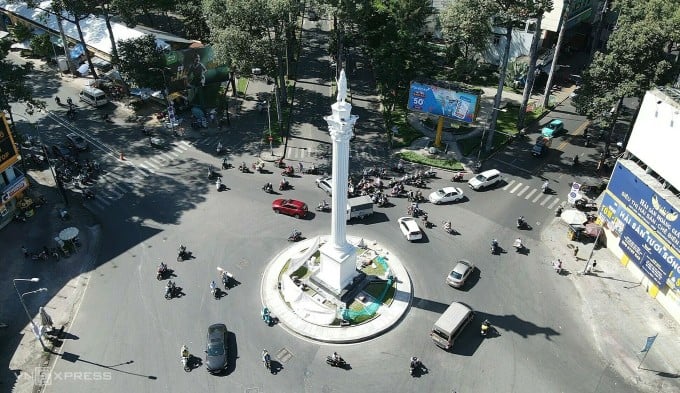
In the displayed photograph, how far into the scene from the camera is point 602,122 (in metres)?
63.2

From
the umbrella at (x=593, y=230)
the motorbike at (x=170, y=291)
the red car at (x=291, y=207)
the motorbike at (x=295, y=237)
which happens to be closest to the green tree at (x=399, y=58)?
the red car at (x=291, y=207)

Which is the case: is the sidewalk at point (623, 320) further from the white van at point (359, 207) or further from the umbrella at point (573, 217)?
the white van at point (359, 207)

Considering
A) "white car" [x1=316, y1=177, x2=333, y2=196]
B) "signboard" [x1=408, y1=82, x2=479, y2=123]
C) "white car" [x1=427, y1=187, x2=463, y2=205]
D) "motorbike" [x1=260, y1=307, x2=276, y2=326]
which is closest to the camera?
"motorbike" [x1=260, y1=307, x2=276, y2=326]

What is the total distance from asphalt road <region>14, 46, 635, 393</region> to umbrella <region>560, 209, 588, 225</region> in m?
2.67

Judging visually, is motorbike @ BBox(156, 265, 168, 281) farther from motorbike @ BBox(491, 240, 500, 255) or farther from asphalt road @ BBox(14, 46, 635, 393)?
motorbike @ BBox(491, 240, 500, 255)

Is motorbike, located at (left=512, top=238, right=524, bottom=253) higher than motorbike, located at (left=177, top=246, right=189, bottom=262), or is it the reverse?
motorbike, located at (left=512, top=238, right=524, bottom=253)

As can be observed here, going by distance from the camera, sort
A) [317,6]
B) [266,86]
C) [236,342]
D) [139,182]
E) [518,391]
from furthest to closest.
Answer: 1. [266,86]
2. [317,6]
3. [139,182]
4. [236,342]
5. [518,391]

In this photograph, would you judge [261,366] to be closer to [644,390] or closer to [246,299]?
[246,299]

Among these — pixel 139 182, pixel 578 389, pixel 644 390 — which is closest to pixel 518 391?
pixel 578 389

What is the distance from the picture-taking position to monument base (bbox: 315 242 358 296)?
4488 centimetres

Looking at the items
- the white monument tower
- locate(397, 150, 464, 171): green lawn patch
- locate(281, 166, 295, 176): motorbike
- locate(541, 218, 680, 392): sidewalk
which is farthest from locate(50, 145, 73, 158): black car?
locate(541, 218, 680, 392): sidewalk

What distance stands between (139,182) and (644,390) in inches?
2275

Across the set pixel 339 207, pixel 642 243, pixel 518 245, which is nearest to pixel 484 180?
pixel 518 245

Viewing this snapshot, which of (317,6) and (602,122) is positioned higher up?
(317,6)
